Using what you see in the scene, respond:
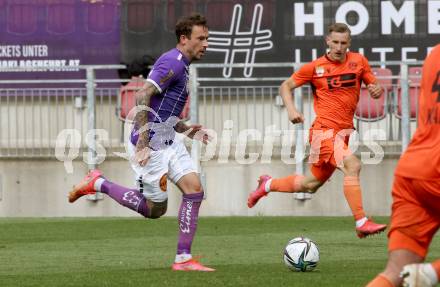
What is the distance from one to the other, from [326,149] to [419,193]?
6578mm

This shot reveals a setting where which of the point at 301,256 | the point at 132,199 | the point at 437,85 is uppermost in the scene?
the point at 437,85

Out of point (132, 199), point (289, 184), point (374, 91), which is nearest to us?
point (132, 199)

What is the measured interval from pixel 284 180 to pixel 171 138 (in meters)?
3.32

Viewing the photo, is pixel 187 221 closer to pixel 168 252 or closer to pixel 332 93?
pixel 168 252

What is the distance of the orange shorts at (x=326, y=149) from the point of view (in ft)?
44.4

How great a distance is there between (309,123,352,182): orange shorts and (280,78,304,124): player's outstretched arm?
526 mm

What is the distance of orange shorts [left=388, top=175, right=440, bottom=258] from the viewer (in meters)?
7.00

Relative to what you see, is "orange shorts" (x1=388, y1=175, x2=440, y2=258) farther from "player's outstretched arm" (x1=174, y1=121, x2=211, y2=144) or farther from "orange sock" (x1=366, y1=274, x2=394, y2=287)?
"player's outstretched arm" (x1=174, y1=121, x2=211, y2=144)

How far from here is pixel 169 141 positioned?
11.8m

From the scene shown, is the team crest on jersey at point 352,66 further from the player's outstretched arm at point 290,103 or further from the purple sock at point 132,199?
the purple sock at point 132,199

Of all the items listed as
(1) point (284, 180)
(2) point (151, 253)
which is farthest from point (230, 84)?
(2) point (151, 253)

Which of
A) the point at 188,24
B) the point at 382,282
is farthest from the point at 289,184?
the point at 382,282

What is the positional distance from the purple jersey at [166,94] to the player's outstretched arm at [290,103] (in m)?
1.24

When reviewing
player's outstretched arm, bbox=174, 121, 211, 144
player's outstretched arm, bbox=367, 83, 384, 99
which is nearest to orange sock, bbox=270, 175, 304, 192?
player's outstretched arm, bbox=367, 83, 384, 99
